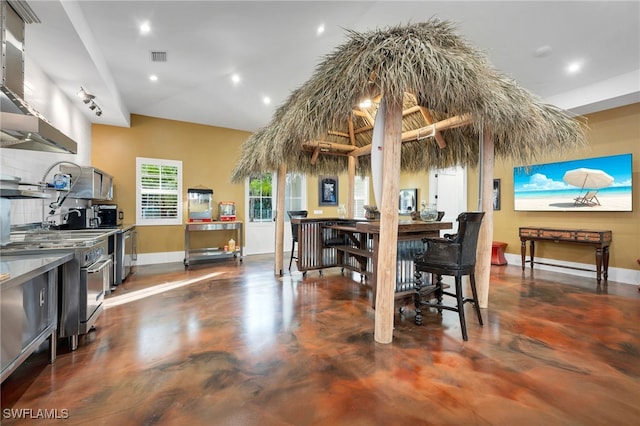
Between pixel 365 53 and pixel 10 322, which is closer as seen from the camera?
pixel 10 322

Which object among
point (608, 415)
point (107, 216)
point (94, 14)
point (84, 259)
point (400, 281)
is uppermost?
point (94, 14)

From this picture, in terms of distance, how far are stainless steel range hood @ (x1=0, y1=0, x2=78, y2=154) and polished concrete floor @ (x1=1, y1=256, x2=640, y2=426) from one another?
1838mm

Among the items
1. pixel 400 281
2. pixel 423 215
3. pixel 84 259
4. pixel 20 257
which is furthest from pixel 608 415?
pixel 20 257

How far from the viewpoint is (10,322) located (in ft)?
5.47

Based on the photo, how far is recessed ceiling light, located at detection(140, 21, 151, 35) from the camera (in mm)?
3355

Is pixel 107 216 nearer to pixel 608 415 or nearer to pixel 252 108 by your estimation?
pixel 252 108

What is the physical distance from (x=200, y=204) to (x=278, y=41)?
14.0ft

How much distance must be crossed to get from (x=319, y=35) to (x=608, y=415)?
4.60 metres

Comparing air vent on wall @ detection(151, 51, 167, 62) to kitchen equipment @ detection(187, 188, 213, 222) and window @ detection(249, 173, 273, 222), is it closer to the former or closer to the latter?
kitchen equipment @ detection(187, 188, 213, 222)

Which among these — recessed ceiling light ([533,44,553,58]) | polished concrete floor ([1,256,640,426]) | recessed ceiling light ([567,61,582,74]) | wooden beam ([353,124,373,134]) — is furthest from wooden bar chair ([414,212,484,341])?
recessed ceiling light ([567,61,582,74])

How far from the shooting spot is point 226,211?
6.96 metres

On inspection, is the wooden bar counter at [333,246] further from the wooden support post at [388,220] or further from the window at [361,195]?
the window at [361,195]

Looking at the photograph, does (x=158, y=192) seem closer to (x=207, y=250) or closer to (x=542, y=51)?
(x=207, y=250)

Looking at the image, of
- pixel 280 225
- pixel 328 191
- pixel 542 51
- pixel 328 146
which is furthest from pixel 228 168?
pixel 542 51
